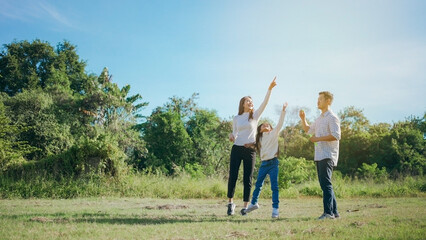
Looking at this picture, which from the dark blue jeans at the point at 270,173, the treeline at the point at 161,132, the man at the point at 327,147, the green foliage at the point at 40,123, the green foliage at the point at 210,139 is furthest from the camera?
the green foliage at the point at 210,139

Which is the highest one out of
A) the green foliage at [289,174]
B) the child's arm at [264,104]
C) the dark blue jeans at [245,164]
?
the child's arm at [264,104]

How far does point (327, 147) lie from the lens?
5.75 m

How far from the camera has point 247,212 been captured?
6371 mm

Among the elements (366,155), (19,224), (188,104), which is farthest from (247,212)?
(188,104)

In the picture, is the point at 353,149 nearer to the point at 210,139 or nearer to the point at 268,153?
the point at 210,139

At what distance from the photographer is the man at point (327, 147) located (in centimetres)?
561

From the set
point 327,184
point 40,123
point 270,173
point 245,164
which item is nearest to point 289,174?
point 270,173

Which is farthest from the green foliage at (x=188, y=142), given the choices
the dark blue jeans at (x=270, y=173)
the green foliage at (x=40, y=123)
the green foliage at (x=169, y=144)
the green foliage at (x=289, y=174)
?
the dark blue jeans at (x=270, y=173)

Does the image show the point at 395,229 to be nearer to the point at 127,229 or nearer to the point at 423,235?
the point at 423,235

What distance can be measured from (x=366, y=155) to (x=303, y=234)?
2403 cm

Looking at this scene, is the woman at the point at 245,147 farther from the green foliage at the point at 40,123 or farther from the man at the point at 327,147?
the green foliage at the point at 40,123

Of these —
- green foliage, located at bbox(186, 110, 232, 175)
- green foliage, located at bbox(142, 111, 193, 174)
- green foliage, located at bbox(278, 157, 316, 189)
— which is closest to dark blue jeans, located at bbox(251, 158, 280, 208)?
green foliage, located at bbox(278, 157, 316, 189)

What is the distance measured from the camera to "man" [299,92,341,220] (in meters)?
5.61

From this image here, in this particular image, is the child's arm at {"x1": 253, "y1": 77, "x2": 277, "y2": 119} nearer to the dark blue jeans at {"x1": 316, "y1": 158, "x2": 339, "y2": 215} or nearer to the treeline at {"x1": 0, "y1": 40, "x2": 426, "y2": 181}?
the dark blue jeans at {"x1": 316, "y1": 158, "x2": 339, "y2": 215}
